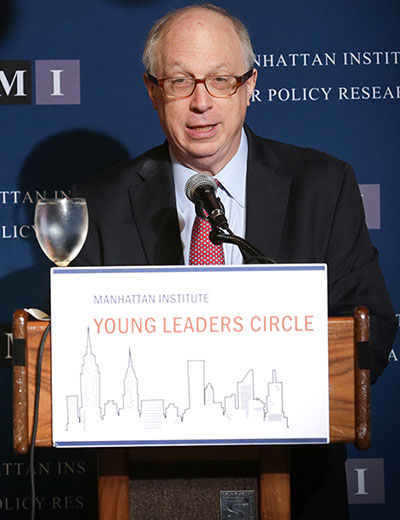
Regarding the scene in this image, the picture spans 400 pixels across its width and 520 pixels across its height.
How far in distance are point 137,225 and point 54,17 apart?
1.14 metres

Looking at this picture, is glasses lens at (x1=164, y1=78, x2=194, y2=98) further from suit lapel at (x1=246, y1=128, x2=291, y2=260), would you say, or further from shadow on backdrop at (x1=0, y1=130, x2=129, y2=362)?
shadow on backdrop at (x1=0, y1=130, x2=129, y2=362)

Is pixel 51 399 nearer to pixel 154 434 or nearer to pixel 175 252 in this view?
pixel 154 434

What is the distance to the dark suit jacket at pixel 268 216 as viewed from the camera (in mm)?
1939

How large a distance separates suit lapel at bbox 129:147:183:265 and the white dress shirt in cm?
2

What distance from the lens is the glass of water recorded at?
135 centimetres

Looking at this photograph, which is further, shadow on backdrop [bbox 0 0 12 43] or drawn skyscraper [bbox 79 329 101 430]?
shadow on backdrop [bbox 0 0 12 43]

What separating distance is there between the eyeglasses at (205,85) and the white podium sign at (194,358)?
82 cm

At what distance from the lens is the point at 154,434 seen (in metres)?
1.22

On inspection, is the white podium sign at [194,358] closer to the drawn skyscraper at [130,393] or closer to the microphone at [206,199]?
the drawn skyscraper at [130,393]

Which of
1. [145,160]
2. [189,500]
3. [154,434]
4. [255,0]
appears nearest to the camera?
[154,434]

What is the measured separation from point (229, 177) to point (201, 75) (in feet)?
0.91

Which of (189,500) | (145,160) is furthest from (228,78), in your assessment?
(189,500)

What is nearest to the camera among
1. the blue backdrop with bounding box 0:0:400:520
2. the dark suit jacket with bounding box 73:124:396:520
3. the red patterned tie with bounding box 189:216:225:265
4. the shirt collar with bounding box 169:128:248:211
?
the red patterned tie with bounding box 189:216:225:265

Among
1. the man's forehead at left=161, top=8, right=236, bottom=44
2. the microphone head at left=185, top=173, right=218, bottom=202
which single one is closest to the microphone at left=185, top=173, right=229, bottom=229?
the microphone head at left=185, top=173, right=218, bottom=202
